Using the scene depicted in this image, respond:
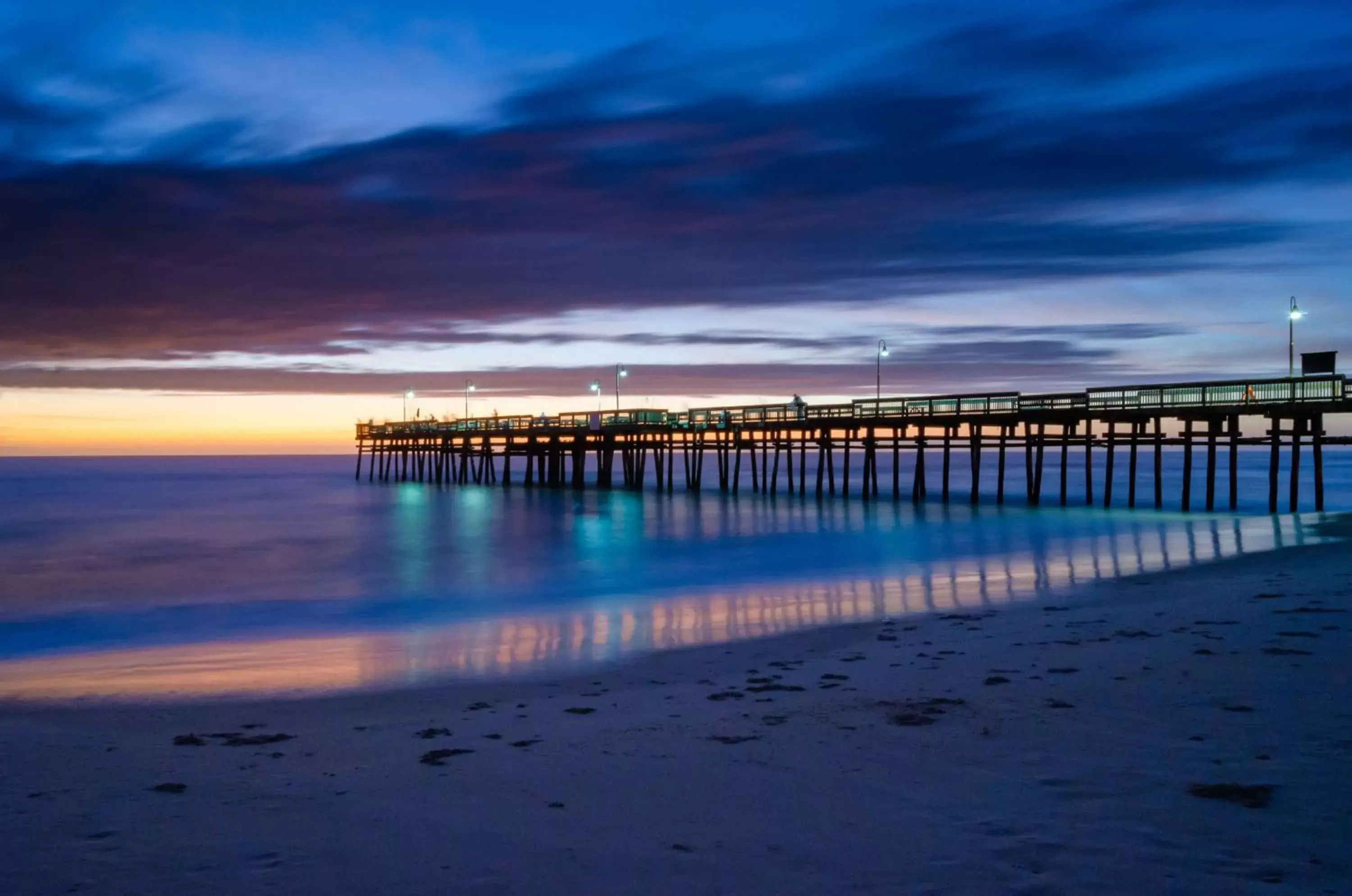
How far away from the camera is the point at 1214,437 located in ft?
105

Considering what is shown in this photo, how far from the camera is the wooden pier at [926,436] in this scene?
30453 mm

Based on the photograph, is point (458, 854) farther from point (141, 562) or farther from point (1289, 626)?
point (141, 562)

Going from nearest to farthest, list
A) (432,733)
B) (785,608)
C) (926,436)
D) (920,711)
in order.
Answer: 1. (920,711)
2. (432,733)
3. (785,608)
4. (926,436)

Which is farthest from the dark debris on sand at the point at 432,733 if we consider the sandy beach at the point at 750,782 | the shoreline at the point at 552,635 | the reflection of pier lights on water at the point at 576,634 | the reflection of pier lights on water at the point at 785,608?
the reflection of pier lights on water at the point at 785,608

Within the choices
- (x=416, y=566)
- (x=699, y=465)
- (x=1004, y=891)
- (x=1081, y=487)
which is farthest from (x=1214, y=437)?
(x=1081, y=487)

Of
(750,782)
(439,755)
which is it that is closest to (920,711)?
(750,782)

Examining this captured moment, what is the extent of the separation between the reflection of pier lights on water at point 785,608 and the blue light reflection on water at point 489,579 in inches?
2.9

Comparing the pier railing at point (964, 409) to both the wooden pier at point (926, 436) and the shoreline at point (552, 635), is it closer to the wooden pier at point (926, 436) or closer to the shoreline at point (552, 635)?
the wooden pier at point (926, 436)

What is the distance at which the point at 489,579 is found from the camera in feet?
74.6

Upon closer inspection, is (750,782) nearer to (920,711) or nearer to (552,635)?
(920,711)

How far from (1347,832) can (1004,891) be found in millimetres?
1662

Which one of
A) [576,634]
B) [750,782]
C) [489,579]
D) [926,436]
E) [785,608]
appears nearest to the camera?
[750,782]

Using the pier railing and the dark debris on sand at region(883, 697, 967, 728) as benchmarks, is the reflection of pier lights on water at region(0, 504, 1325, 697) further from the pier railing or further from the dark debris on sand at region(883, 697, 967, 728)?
the pier railing

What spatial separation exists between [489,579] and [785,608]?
860cm
